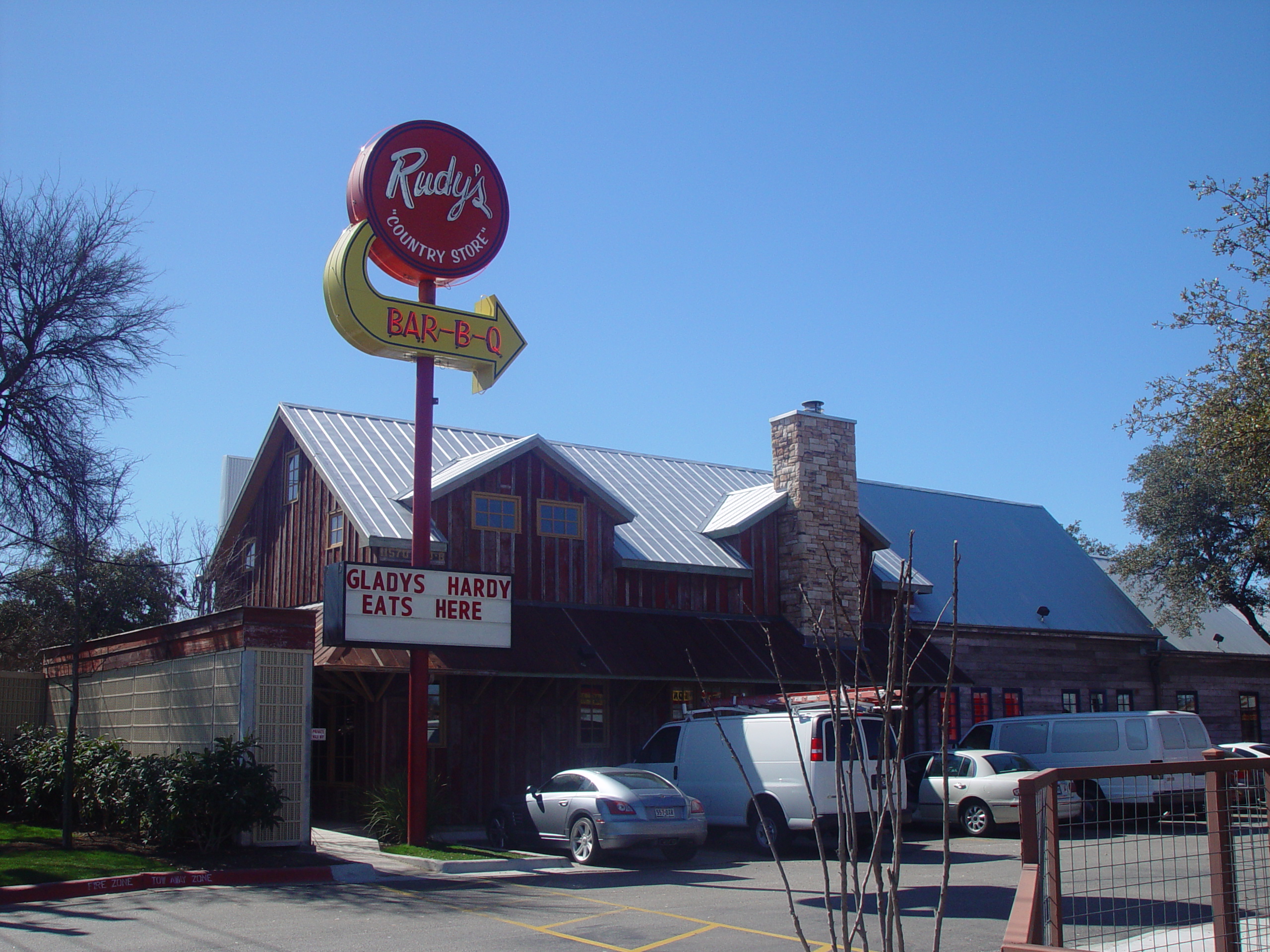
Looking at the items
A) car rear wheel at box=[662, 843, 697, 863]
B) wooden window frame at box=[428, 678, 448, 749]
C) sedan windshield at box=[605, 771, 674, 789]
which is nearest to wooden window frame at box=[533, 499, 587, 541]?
wooden window frame at box=[428, 678, 448, 749]

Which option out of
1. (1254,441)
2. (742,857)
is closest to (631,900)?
(742,857)

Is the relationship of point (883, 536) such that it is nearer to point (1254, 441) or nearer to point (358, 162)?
point (1254, 441)

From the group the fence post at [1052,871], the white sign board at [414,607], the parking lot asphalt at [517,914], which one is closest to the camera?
the fence post at [1052,871]

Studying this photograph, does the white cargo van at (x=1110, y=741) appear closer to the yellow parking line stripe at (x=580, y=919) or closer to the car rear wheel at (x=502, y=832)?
the car rear wheel at (x=502, y=832)

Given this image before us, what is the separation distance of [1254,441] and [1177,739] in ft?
20.4

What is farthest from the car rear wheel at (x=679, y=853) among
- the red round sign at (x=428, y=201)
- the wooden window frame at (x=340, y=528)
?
the red round sign at (x=428, y=201)

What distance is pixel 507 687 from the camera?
21125mm

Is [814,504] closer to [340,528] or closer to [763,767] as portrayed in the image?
[763,767]

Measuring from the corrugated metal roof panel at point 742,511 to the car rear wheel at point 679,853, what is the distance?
32.4 ft

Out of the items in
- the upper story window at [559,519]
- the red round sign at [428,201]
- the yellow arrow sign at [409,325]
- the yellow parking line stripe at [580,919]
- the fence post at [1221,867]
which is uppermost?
the red round sign at [428,201]

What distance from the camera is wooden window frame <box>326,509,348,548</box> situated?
835 inches

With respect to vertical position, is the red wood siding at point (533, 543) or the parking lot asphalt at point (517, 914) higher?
the red wood siding at point (533, 543)

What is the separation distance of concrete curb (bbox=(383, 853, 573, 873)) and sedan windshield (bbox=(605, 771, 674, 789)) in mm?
1297

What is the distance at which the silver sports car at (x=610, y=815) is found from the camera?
1536cm
